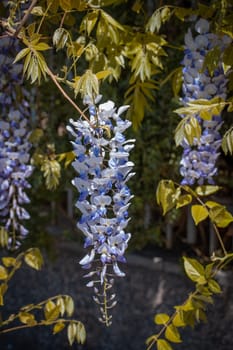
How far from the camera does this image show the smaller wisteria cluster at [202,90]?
1.87 metres

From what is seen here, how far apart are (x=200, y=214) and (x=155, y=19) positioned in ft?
1.84

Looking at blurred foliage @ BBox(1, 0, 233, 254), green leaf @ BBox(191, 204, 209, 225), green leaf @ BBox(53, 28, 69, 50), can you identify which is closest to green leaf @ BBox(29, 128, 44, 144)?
blurred foliage @ BBox(1, 0, 233, 254)

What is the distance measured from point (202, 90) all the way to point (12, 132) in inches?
25.6

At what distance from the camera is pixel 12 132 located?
2164mm

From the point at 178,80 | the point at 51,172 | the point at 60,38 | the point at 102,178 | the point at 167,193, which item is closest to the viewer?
the point at 102,178

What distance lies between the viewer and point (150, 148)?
2641mm

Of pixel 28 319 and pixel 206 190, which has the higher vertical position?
pixel 206 190

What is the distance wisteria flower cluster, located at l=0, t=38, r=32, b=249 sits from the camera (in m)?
2.12

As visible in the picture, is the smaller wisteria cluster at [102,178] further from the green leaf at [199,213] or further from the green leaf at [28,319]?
the green leaf at [28,319]

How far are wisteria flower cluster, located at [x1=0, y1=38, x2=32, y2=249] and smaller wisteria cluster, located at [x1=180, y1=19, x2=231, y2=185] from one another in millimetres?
553

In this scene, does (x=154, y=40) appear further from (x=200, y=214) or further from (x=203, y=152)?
(x=200, y=214)

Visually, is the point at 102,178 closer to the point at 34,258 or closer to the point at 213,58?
the point at 213,58

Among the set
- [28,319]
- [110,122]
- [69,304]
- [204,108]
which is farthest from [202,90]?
[28,319]

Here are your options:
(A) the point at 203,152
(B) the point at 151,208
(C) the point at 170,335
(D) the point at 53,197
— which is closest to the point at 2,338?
(D) the point at 53,197
